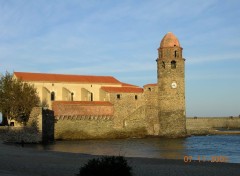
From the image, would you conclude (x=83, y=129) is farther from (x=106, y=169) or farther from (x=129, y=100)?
(x=106, y=169)

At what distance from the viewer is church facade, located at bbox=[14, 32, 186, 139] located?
48.7 meters

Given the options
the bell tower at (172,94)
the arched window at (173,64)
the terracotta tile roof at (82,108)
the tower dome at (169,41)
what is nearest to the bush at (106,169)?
the terracotta tile roof at (82,108)

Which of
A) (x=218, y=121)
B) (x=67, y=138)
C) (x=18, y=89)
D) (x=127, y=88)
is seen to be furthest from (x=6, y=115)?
(x=218, y=121)

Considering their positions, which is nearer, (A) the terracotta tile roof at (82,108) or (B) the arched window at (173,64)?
(A) the terracotta tile roof at (82,108)

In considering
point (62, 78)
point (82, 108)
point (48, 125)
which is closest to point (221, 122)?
point (62, 78)

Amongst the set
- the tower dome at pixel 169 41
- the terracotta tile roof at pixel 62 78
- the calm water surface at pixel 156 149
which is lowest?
the calm water surface at pixel 156 149

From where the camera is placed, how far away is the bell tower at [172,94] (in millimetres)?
50844

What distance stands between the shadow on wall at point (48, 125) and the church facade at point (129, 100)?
2802 mm

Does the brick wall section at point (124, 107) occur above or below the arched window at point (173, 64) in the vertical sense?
below

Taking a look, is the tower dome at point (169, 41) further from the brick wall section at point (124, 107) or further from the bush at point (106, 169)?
the bush at point (106, 169)

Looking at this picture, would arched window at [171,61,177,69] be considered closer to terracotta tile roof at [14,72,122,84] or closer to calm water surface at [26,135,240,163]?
terracotta tile roof at [14,72,122,84]

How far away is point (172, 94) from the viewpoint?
168 ft

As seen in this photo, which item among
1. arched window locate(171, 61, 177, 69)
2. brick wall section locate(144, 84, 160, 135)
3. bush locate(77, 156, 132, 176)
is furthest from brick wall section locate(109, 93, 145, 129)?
bush locate(77, 156, 132, 176)

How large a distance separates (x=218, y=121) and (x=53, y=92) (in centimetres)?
4190
